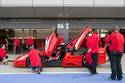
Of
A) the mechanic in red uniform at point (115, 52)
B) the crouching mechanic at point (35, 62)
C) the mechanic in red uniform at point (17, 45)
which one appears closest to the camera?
the mechanic in red uniform at point (115, 52)

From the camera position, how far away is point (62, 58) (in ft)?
52.3

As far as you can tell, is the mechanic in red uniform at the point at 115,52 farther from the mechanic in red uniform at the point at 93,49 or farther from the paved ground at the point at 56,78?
the mechanic in red uniform at the point at 93,49

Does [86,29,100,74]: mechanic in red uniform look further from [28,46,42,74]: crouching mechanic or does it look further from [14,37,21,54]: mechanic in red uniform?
[14,37,21,54]: mechanic in red uniform

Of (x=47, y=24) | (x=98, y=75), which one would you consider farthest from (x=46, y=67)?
(x=47, y=24)

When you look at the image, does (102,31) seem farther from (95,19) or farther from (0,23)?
(0,23)
